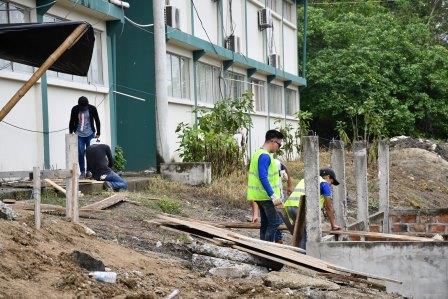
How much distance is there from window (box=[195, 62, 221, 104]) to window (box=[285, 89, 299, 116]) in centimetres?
948

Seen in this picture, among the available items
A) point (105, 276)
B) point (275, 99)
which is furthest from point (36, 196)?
point (275, 99)

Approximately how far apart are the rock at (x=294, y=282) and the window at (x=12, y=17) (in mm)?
6753

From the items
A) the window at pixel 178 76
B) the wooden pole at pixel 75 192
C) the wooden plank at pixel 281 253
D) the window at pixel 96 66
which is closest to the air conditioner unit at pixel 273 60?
the window at pixel 178 76

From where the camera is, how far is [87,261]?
7910 mm

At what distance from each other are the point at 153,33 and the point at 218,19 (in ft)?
21.1

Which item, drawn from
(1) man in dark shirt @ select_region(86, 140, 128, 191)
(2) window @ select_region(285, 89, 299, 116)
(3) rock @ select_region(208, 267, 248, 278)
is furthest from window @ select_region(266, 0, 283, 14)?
(3) rock @ select_region(208, 267, 248, 278)

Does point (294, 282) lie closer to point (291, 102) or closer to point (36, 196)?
point (36, 196)

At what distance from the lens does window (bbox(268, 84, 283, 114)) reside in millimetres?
32031

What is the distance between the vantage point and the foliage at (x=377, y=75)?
37.1m

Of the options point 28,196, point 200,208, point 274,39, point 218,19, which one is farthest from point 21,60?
point 274,39

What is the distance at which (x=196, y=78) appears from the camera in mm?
22922

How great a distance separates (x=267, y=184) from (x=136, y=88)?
28.9ft

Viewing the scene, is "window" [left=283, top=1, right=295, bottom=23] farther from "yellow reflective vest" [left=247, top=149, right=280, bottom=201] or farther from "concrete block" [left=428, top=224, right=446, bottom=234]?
"yellow reflective vest" [left=247, top=149, right=280, bottom=201]

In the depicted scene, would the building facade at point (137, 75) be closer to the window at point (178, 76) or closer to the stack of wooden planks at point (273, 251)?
the window at point (178, 76)
